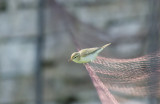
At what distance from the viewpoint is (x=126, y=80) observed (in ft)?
4.39

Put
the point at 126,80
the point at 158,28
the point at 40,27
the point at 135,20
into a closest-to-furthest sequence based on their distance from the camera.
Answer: the point at 126,80
the point at 158,28
the point at 40,27
the point at 135,20

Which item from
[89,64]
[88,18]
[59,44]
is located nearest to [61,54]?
[59,44]

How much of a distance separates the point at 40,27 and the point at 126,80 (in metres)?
1.17

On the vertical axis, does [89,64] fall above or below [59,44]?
below

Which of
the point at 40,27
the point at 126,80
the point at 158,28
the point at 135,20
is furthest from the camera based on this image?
the point at 135,20

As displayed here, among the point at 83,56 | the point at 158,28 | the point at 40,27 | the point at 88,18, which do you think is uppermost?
the point at 88,18

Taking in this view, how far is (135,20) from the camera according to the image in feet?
11.3

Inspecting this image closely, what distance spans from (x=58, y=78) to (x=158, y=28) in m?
1.81

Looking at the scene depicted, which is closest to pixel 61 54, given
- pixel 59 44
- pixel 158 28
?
pixel 59 44

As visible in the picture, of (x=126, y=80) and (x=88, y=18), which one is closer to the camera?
(x=126, y=80)

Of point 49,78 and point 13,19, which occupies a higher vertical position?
point 13,19

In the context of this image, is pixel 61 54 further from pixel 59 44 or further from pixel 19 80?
pixel 19 80

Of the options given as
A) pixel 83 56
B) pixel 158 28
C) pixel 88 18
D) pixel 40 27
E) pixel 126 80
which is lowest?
pixel 126 80

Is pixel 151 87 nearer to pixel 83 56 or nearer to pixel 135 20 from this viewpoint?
pixel 83 56
